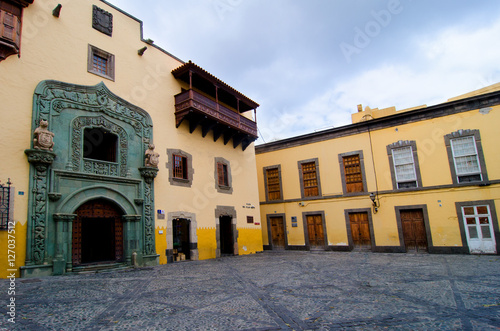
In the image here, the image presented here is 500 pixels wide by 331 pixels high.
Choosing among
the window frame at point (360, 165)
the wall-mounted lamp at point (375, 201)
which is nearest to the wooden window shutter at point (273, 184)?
the window frame at point (360, 165)

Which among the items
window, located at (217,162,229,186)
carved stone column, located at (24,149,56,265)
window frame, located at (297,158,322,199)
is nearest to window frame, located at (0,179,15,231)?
carved stone column, located at (24,149,56,265)

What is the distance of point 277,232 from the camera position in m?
20.7

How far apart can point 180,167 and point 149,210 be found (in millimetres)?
2830

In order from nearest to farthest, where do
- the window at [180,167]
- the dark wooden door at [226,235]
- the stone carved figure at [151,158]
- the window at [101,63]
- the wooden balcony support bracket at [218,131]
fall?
the window at [101,63]
the stone carved figure at [151,158]
the window at [180,167]
the wooden balcony support bracket at [218,131]
the dark wooden door at [226,235]

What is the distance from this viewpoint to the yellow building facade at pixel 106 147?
945 cm

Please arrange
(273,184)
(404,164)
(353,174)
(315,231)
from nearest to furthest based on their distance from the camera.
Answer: (404,164), (353,174), (315,231), (273,184)

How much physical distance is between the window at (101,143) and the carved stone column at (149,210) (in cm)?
136

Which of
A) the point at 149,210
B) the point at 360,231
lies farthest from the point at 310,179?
the point at 149,210

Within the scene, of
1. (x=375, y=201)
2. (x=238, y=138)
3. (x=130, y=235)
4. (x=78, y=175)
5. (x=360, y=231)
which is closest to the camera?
(x=78, y=175)

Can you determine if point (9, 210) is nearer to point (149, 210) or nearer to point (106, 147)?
point (106, 147)

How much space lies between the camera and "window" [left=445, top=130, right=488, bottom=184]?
1512 cm

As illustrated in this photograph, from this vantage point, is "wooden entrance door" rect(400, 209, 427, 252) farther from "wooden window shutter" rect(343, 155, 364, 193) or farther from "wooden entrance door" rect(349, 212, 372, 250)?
"wooden window shutter" rect(343, 155, 364, 193)

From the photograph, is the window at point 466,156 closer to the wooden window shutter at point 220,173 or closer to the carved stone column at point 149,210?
the wooden window shutter at point 220,173

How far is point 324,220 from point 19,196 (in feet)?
50.2
